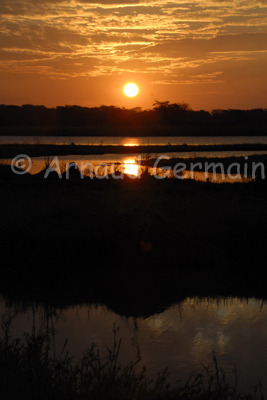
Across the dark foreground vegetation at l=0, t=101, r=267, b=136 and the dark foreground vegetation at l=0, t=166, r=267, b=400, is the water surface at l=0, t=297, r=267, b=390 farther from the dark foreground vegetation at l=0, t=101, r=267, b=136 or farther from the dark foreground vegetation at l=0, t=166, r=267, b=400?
the dark foreground vegetation at l=0, t=101, r=267, b=136

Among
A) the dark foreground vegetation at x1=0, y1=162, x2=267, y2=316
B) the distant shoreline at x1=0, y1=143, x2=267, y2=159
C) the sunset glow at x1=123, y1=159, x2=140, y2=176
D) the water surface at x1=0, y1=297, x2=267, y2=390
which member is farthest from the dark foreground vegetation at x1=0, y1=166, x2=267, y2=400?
the distant shoreline at x1=0, y1=143, x2=267, y2=159

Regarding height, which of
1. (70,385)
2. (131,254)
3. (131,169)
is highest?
(131,169)

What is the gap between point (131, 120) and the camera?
121 m

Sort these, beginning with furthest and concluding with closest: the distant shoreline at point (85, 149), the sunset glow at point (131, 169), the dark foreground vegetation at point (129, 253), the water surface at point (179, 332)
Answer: the distant shoreline at point (85, 149), the sunset glow at point (131, 169), the dark foreground vegetation at point (129, 253), the water surface at point (179, 332)

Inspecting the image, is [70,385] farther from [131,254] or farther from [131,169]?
[131,169]

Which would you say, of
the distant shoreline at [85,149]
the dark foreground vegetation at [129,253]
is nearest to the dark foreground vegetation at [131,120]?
the distant shoreline at [85,149]

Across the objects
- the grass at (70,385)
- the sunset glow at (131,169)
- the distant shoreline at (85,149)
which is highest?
the distant shoreline at (85,149)

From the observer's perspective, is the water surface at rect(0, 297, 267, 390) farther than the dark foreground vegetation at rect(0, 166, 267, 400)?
No

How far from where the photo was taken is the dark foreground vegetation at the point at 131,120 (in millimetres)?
107188

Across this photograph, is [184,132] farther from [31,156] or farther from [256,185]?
[256,185]

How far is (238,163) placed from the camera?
110ft

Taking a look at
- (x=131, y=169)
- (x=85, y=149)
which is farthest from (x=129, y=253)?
(x=85, y=149)

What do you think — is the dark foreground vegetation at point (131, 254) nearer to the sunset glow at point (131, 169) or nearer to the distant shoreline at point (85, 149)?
the sunset glow at point (131, 169)

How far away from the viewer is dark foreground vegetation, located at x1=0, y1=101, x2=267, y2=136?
352 ft
